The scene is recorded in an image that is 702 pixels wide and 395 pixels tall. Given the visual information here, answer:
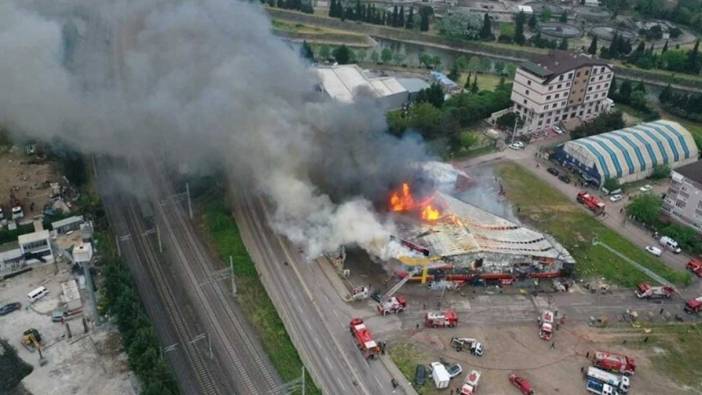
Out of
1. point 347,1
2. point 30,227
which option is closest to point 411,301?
point 30,227

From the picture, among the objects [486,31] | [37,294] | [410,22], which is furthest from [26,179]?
[486,31]

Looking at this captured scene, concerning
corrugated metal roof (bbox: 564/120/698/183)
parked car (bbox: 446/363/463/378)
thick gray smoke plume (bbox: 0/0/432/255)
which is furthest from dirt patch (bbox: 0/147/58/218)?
corrugated metal roof (bbox: 564/120/698/183)

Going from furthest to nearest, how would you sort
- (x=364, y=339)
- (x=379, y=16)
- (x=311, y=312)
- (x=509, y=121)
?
(x=379, y=16), (x=509, y=121), (x=311, y=312), (x=364, y=339)

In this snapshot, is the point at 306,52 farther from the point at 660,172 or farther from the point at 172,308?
the point at 172,308

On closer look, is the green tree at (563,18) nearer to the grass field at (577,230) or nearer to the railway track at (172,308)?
the grass field at (577,230)

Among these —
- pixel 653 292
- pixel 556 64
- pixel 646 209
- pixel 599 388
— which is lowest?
pixel 599 388

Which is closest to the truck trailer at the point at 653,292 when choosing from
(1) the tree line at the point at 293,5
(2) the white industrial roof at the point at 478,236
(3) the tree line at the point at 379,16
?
(2) the white industrial roof at the point at 478,236
